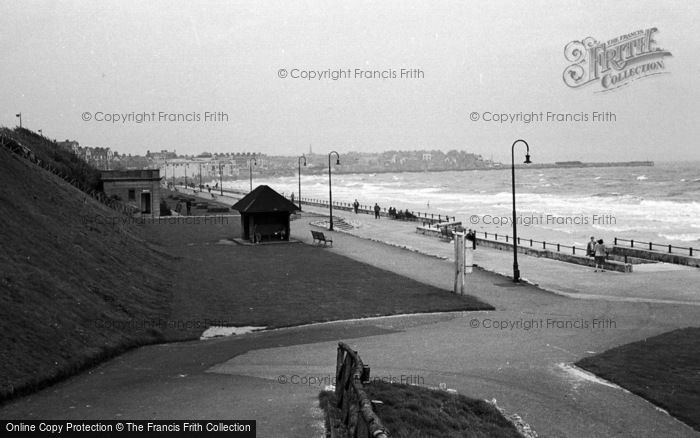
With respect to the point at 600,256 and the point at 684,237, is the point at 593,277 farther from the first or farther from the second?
the point at 684,237

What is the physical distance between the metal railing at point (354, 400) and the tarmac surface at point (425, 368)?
0.50m

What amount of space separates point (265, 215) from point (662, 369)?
25.4 m

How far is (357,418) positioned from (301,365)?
5176 millimetres

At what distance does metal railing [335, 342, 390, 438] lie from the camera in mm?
6504

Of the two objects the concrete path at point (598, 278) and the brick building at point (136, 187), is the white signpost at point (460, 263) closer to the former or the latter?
the concrete path at point (598, 278)

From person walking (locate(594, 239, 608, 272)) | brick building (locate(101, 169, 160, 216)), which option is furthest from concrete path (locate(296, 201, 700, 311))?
brick building (locate(101, 169, 160, 216))

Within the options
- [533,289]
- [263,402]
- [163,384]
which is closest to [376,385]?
[263,402]

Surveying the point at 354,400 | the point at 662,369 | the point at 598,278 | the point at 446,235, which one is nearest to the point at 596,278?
the point at 598,278

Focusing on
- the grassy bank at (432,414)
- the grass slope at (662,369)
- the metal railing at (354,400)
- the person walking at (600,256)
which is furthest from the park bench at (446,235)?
the metal railing at (354,400)

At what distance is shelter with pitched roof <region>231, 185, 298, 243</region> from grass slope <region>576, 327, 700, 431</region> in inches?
912

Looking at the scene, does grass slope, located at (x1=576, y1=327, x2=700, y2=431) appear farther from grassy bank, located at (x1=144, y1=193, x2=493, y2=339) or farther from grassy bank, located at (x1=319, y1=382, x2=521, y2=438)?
grassy bank, located at (x1=144, y1=193, x2=493, y2=339)

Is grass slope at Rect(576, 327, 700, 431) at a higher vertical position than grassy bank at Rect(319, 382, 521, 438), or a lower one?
lower

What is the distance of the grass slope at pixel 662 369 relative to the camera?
10766mm

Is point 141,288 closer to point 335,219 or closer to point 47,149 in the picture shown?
point 47,149
